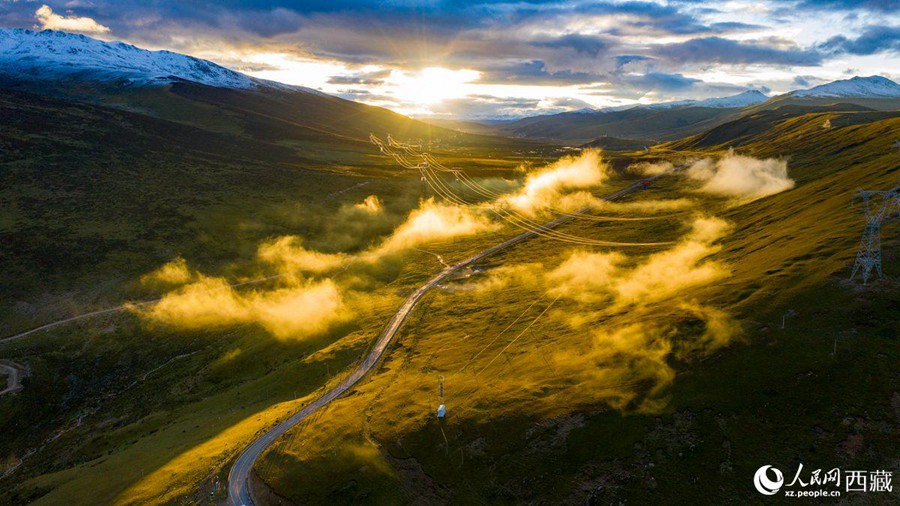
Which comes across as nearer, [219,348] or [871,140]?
[219,348]

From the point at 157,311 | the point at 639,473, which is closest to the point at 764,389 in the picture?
the point at 639,473

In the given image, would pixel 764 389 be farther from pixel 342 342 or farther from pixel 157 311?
pixel 157 311

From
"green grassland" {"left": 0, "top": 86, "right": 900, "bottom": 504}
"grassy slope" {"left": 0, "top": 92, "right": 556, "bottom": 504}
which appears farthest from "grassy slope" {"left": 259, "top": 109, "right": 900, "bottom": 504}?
"grassy slope" {"left": 0, "top": 92, "right": 556, "bottom": 504}

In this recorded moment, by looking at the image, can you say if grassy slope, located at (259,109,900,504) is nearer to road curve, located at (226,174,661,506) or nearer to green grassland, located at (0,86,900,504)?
green grassland, located at (0,86,900,504)
